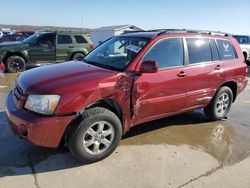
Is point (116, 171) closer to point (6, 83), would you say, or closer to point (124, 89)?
point (124, 89)

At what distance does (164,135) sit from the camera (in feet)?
16.5

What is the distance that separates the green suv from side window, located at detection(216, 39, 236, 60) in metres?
6.15

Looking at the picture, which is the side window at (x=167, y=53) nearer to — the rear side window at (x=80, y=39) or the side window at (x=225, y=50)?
the side window at (x=225, y=50)

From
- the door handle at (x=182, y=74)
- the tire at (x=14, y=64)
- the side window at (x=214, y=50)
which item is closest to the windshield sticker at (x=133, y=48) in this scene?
the door handle at (x=182, y=74)

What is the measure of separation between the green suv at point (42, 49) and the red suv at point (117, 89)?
247 inches

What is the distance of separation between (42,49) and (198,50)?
26.7 feet

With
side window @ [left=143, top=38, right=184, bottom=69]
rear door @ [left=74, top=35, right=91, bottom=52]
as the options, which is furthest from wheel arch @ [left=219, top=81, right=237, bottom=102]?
rear door @ [left=74, top=35, right=91, bottom=52]

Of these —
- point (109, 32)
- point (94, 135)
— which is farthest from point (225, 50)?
point (109, 32)

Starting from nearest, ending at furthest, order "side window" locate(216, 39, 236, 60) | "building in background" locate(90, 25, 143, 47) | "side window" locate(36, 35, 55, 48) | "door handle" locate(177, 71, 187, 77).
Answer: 1. "door handle" locate(177, 71, 187, 77)
2. "side window" locate(216, 39, 236, 60)
3. "side window" locate(36, 35, 55, 48)
4. "building in background" locate(90, 25, 143, 47)

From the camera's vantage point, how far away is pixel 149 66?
4.06 metres

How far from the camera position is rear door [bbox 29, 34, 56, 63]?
11.6 metres

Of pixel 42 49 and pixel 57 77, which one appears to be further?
pixel 42 49

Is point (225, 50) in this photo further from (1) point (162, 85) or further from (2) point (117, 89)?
(2) point (117, 89)

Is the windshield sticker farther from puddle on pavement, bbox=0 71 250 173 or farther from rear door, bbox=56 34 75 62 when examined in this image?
rear door, bbox=56 34 75 62
